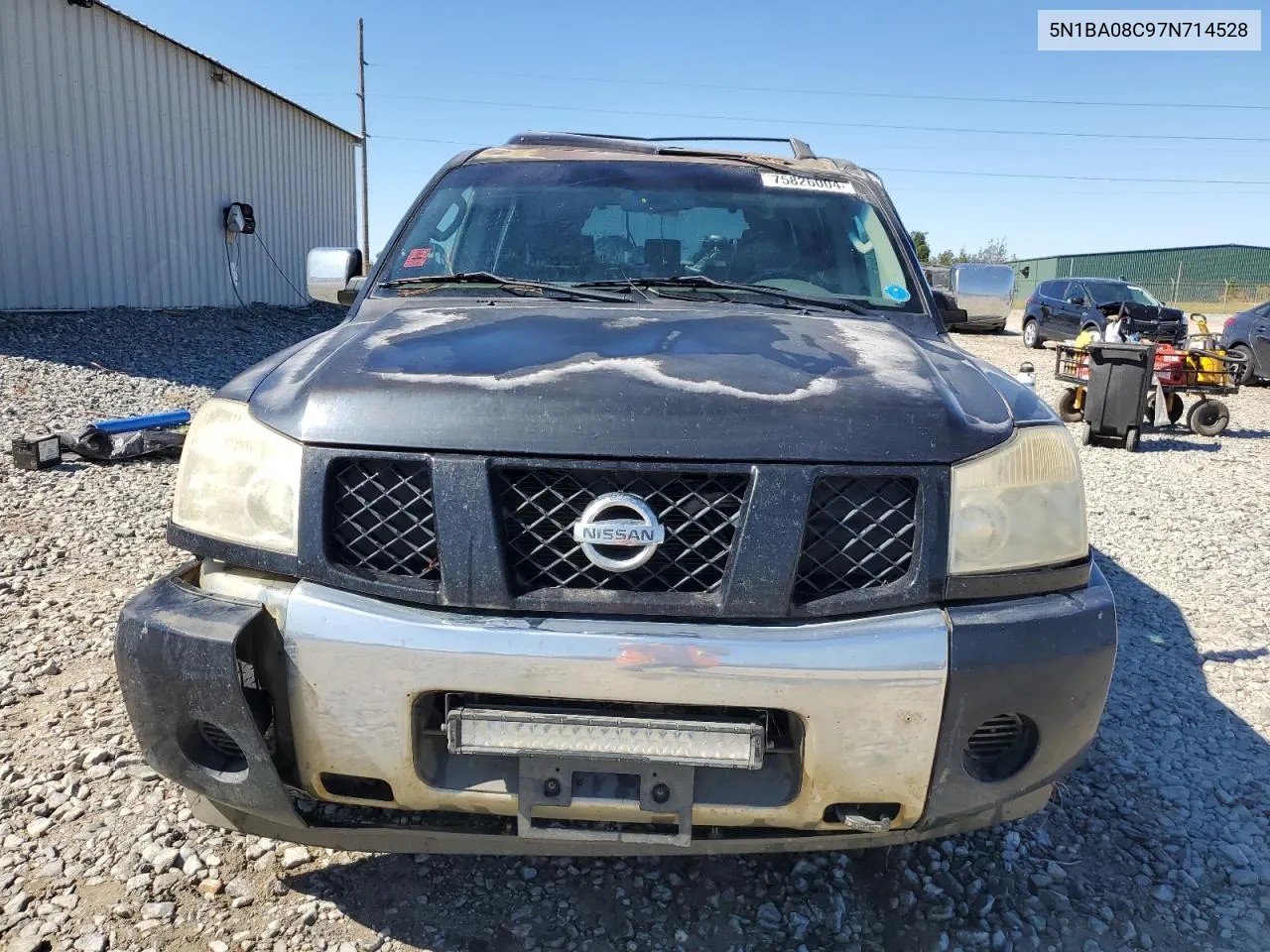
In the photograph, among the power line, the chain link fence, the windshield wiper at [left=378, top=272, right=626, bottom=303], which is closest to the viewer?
the windshield wiper at [left=378, top=272, right=626, bottom=303]

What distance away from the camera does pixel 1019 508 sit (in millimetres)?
1869

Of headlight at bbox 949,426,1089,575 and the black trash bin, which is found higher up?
headlight at bbox 949,426,1089,575

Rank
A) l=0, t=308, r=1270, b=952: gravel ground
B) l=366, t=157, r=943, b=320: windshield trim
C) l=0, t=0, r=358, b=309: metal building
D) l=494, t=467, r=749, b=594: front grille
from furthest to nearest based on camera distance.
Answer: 1. l=0, t=0, r=358, b=309: metal building
2. l=366, t=157, r=943, b=320: windshield trim
3. l=0, t=308, r=1270, b=952: gravel ground
4. l=494, t=467, r=749, b=594: front grille

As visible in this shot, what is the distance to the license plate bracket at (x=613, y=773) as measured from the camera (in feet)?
5.76

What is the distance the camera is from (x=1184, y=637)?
13.7ft

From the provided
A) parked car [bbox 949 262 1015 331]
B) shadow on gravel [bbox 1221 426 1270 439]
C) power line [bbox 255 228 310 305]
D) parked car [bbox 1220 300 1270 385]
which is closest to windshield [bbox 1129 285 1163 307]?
parked car [bbox 1220 300 1270 385]

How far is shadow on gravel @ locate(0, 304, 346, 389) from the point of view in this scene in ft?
31.7

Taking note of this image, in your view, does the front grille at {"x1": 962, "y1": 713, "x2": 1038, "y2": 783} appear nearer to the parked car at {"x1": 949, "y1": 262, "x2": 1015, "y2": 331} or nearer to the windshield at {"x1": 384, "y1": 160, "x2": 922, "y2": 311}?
the windshield at {"x1": 384, "y1": 160, "x2": 922, "y2": 311}

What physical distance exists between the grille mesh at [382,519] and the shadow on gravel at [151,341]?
7300 millimetres

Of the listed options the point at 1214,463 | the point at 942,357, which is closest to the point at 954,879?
the point at 942,357

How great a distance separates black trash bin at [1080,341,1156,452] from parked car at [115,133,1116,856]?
7719mm

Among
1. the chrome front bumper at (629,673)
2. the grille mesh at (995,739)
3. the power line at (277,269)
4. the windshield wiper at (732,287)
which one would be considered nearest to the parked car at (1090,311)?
the power line at (277,269)

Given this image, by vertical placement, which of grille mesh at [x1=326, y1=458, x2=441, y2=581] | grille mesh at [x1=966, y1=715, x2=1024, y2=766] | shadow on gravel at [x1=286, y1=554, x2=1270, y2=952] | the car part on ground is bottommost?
shadow on gravel at [x1=286, y1=554, x2=1270, y2=952]

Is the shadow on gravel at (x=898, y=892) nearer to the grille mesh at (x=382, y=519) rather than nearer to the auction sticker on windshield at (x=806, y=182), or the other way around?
the grille mesh at (x=382, y=519)
